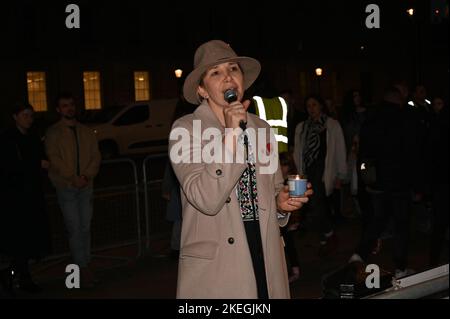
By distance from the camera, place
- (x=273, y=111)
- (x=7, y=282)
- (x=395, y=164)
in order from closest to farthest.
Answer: (x=273, y=111), (x=7, y=282), (x=395, y=164)

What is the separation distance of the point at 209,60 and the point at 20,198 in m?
4.28

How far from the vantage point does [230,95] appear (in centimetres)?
327

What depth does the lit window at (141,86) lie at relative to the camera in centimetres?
3819

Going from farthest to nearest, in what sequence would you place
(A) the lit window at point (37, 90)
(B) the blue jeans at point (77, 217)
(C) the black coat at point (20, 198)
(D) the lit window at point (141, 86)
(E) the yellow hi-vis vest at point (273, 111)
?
(D) the lit window at point (141, 86), (A) the lit window at point (37, 90), (B) the blue jeans at point (77, 217), (C) the black coat at point (20, 198), (E) the yellow hi-vis vest at point (273, 111)

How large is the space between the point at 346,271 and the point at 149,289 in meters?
2.79

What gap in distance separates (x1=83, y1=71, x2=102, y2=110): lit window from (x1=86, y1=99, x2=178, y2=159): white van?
10738 millimetres

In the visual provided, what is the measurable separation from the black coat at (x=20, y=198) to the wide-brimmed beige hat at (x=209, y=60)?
3.88 meters

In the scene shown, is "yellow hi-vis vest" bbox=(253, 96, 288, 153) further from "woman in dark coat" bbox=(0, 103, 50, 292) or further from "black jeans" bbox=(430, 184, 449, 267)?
"woman in dark coat" bbox=(0, 103, 50, 292)

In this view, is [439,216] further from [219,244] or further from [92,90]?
[92,90]

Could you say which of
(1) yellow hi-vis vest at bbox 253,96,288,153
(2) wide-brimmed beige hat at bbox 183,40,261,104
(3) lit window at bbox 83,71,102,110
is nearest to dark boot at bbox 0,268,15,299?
(1) yellow hi-vis vest at bbox 253,96,288,153

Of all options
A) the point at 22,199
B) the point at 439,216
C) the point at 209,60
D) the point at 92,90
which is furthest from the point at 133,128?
the point at 209,60

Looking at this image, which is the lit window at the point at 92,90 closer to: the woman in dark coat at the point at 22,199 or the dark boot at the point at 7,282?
the woman in dark coat at the point at 22,199

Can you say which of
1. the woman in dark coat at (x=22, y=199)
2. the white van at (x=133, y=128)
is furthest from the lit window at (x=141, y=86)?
Result: the woman in dark coat at (x=22, y=199)

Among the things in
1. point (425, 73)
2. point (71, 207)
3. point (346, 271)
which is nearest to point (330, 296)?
point (346, 271)
